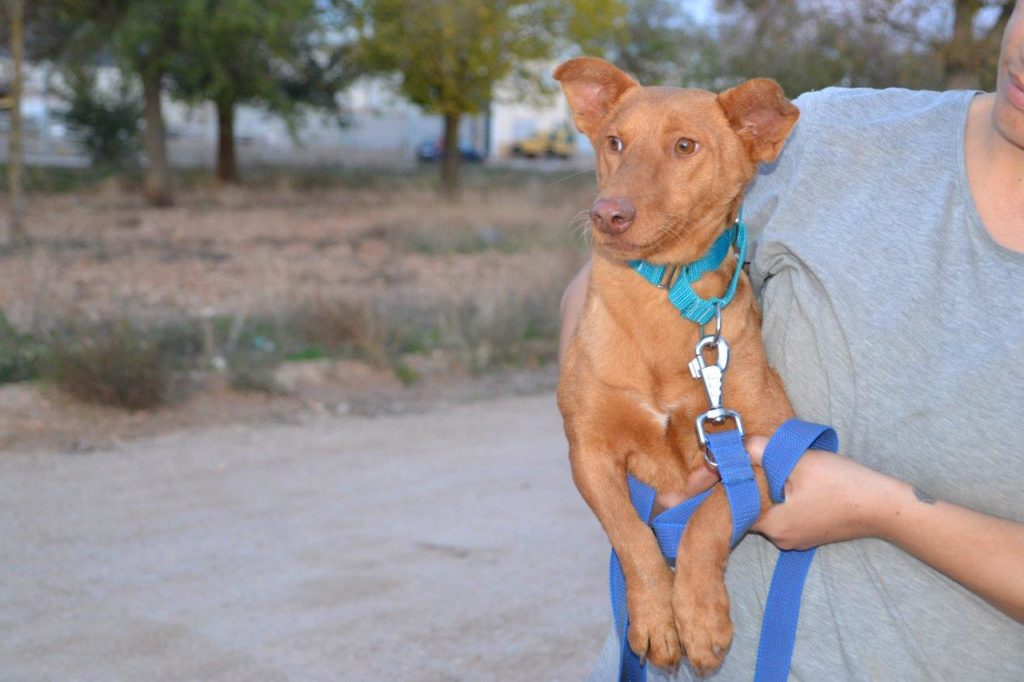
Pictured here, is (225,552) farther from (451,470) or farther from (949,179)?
(949,179)

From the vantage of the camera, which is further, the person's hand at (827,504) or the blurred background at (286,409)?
the blurred background at (286,409)

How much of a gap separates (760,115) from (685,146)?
0.19 meters

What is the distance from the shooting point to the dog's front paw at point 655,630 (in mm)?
2453

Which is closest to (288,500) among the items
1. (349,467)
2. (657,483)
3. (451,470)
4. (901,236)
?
(349,467)

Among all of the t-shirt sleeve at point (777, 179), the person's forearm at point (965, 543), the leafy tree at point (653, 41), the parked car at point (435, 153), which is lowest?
the parked car at point (435, 153)

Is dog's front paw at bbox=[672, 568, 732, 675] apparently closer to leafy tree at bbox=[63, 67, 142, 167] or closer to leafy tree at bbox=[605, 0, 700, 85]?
leafy tree at bbox=[63, 67, 142, 167]

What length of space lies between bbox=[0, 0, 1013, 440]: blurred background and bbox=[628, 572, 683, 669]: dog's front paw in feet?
3.22

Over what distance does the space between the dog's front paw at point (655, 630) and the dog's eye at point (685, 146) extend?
1.02 m

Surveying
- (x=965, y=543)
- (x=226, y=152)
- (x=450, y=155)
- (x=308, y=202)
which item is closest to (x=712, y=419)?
(x=965, y=543)

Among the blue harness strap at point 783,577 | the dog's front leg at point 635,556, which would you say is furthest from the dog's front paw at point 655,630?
the blue harness strap at point 783,577

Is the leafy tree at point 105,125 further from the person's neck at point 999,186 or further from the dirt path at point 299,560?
Answer: the person's neck at point 999,186

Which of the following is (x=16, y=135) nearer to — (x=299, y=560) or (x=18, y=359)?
(x=18, y=359)

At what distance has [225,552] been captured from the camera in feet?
16.8

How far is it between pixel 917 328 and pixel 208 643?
9.69ft
